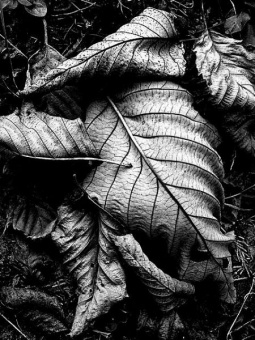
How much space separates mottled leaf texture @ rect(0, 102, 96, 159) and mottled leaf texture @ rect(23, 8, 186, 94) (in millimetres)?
116

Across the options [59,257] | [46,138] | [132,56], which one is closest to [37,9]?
[132,56]

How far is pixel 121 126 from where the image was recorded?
68.1 inches

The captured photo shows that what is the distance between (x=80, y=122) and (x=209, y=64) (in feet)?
1.82

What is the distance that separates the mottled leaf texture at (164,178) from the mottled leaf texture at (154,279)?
5 centimetres

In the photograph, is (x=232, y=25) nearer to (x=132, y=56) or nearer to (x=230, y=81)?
(x=230, y=81)

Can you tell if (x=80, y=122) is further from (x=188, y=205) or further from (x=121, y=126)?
(x=188, y=205)

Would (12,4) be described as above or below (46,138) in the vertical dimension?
above

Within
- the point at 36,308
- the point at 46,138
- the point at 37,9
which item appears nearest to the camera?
the point at 46,138

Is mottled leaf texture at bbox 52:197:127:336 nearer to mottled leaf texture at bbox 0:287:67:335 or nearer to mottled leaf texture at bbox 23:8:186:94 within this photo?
mottled leaf texture at bbox 0:287:67:335

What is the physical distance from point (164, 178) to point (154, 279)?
339mm

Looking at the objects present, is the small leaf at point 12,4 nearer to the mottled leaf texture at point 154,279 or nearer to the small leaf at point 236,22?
the small leaf at point 236,22

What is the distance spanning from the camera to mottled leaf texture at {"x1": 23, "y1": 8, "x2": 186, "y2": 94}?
166cm

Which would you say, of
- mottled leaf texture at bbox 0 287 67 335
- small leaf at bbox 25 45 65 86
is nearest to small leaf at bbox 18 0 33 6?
small leaf at bbox 25 45 65 86

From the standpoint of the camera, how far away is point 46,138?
164cm
